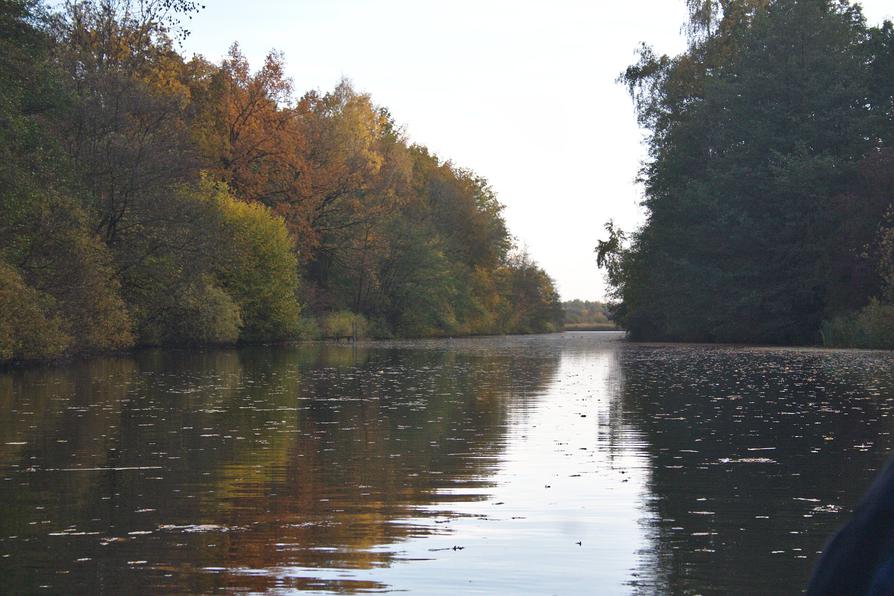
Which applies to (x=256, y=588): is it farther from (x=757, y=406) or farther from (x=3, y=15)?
(x=3, y=15)

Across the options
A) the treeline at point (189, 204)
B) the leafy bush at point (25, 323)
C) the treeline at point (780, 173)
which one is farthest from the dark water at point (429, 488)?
the treeline at point (780, 173)

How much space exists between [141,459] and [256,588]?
6.17 metres

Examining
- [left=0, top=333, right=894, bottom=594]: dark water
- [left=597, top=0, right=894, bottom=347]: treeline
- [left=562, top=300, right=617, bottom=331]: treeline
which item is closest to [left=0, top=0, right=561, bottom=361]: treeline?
[left=0, top=333, right=894, bottom=594]: dark water

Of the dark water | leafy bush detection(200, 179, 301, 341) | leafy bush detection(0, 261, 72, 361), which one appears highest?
leafy bush detection(200, 179, 301, 341)

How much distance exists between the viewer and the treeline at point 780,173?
164ft

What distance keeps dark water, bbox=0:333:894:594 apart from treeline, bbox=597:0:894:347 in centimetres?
2964

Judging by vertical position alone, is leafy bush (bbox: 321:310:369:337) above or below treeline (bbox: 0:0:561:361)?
below

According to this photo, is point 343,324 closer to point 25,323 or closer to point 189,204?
point 189,204

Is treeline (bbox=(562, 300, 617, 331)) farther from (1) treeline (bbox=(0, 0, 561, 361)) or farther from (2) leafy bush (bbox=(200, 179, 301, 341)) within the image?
(2) leafy bush (bbox=(200, 179, 301, 341))

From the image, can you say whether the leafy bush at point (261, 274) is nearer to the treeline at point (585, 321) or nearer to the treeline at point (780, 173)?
the treeline at point (780, 173)

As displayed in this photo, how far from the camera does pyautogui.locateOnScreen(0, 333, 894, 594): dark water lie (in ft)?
22.6

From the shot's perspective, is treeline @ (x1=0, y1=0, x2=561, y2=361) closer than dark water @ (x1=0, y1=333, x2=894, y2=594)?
No

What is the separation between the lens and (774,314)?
184 ft

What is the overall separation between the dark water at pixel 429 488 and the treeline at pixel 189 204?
527 inches
